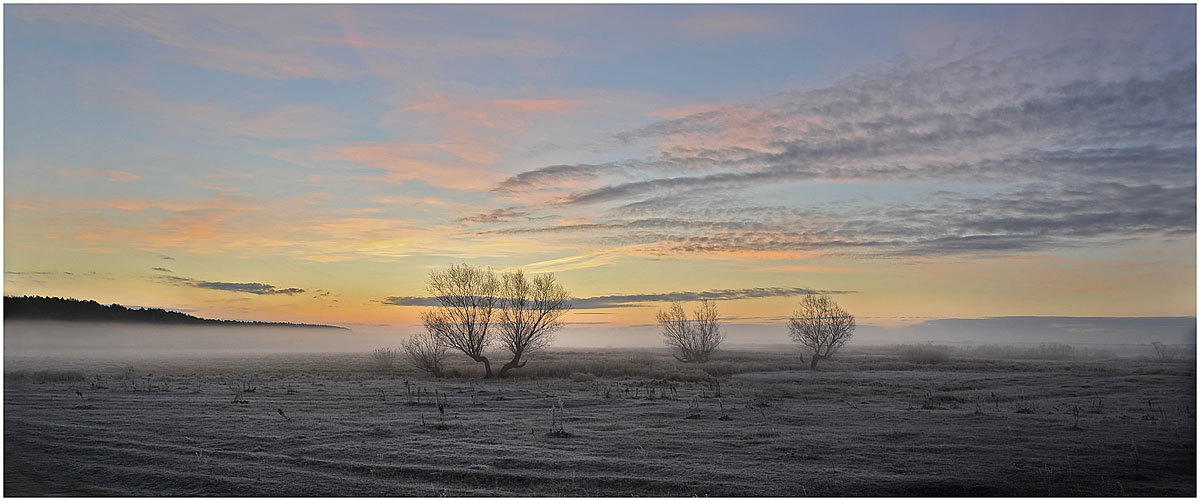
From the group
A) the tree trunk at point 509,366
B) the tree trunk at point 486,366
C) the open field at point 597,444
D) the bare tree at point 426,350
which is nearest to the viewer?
the open field at point 597,444

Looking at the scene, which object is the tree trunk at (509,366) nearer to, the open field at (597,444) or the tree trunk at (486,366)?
the tree trunk at (486,366)

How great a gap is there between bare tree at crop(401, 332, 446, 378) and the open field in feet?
79.4

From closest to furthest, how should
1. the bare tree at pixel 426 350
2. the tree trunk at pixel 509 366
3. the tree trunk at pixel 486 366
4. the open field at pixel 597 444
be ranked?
the open field at pixel 597 444
the tree trunk at pixel 486 366
the tree trunk at pixel 509 366
the bare tree at pixel 426 350

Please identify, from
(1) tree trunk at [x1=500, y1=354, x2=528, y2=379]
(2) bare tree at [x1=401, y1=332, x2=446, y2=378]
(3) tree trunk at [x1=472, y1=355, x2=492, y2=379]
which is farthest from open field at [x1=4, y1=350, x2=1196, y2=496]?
(2) bare tree at [x1=401, y1=332, x2=446, y2=378]

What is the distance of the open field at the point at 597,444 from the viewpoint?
15922 mm

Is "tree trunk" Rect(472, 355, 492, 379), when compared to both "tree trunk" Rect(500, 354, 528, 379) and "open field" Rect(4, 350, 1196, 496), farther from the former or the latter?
"open field" Rect(4, 350, 1196, 496)

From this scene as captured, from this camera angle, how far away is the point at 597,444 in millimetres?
20141

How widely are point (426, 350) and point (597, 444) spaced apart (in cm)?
4195

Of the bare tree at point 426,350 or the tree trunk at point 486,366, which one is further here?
A: the bare tree at point 426,350

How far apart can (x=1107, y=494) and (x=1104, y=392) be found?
24120 mm

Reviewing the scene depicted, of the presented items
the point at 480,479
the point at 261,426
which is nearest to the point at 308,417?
the point at 261,426

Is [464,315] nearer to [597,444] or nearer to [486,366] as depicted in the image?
[486,366]

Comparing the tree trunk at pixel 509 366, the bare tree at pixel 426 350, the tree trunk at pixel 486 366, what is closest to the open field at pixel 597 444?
the tree trunk at pixel 486 366

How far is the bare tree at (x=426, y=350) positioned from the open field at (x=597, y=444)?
953 inches
